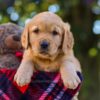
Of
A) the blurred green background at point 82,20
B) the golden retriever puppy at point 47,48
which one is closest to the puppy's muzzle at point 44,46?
the golden retriever puppy at point 47,48

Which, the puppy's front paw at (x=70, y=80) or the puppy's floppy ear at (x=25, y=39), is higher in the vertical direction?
the puppy's floppy ear at (x=25, y=39)

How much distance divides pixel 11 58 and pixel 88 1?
5433 millimetres

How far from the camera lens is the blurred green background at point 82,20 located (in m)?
9.45

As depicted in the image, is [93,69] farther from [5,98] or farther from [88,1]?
[5,98]

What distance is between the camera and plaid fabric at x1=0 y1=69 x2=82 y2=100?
3744 mm

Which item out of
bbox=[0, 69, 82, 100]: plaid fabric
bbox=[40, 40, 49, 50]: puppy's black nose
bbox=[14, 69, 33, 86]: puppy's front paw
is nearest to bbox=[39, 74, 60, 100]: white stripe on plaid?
bbox=[0, 69, 82, 100]: plaid fabric

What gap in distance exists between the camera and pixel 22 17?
373 inches

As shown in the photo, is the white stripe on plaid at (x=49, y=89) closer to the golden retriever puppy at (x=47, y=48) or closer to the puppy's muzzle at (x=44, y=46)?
the golden retriever puppy at (x=47, y=48)

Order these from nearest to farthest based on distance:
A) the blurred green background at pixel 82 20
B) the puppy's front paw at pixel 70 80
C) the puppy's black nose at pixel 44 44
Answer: the puppy's front paw at pixel 70 80 < the puppy's black nose at pixel 44 44 < the blurred green background at pixel 82 20

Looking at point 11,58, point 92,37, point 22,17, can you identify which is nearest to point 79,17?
point 92,37

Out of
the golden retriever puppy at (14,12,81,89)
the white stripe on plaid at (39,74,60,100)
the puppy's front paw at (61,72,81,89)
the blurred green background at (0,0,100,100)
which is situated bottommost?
the blurred green background at (0,0,100,100)

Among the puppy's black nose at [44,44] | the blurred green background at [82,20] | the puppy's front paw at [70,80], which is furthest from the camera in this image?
the blurred green background at [82,20]

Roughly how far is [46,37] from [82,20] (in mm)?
6338

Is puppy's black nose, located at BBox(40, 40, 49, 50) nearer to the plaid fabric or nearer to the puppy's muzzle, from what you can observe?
the puppy's muzzle
